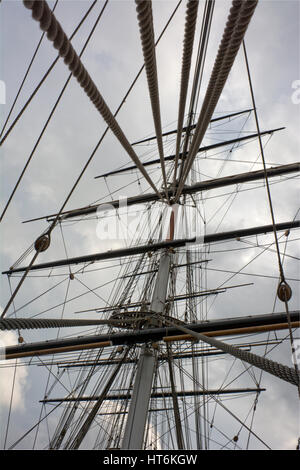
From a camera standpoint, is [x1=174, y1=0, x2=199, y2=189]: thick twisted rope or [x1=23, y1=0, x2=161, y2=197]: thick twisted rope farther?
[x1=174, y1=0, x2=199, y2=189]: thick twisted rope

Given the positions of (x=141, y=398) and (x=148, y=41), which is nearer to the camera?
(x=148, y=41)

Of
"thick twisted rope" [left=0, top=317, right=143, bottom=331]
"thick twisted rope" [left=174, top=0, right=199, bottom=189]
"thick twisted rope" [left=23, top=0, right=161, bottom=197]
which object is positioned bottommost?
"thick twisted rope" [left=0, top=317, right=143, bottom=331]

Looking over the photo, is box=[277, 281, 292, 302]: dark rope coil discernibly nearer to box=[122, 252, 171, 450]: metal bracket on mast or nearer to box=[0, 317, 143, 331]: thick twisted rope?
box=[0, 317, 143, 331]: thick twisted rope

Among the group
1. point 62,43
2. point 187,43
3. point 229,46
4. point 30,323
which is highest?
point 187,43

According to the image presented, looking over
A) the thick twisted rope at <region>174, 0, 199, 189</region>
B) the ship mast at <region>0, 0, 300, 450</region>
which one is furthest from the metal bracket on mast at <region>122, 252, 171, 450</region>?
the thick twisted rope at <region>174, 0, 199, 189</region>

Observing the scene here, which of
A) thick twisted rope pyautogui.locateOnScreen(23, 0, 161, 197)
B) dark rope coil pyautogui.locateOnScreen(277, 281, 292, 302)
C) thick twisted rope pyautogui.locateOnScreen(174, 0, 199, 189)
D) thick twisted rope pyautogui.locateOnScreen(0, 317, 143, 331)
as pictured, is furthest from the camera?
dark rope coil pyautogui.locateOnScreen(277, 281, 292, 302)

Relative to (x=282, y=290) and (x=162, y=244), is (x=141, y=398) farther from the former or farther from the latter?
(x=162, y=244)

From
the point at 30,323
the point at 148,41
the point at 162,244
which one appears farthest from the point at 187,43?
the point at 162,244

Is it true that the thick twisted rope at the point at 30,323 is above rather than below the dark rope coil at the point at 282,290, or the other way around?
below

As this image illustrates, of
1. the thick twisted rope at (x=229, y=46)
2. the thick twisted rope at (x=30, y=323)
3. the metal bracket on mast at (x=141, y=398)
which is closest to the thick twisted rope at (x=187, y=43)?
the thick twisted rope at (x=229, y=46)

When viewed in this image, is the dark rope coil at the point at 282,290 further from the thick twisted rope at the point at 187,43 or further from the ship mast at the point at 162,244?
the thick twisted rope at the point at 187,43

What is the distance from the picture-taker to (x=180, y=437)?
5.74 m

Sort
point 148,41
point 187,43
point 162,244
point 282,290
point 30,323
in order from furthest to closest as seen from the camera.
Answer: point 162,244 < point 282,290 < point 30,323 < point 187,43 < point 148,41
